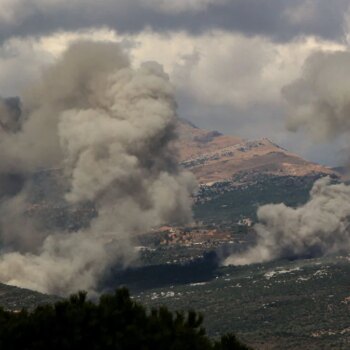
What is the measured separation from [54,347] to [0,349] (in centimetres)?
454

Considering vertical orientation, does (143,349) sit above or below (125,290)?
below

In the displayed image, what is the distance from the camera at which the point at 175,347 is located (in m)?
91.8

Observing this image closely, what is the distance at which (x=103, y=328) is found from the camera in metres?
91.8

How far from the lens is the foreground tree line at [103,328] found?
291 ft

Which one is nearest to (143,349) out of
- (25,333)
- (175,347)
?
(175,347)

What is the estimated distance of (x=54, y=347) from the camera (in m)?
88.4

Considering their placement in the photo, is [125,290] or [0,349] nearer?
[0,349]

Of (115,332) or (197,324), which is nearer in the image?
(115,332)

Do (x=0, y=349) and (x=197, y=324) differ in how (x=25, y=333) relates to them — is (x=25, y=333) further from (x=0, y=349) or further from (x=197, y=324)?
(x=197, y=324)

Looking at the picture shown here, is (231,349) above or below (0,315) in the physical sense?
below

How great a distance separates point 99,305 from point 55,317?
5515 mm

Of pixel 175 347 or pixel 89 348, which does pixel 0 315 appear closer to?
pixel 89 348

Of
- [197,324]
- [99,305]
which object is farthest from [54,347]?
[197,324]

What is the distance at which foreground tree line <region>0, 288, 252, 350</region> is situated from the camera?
291 ft
